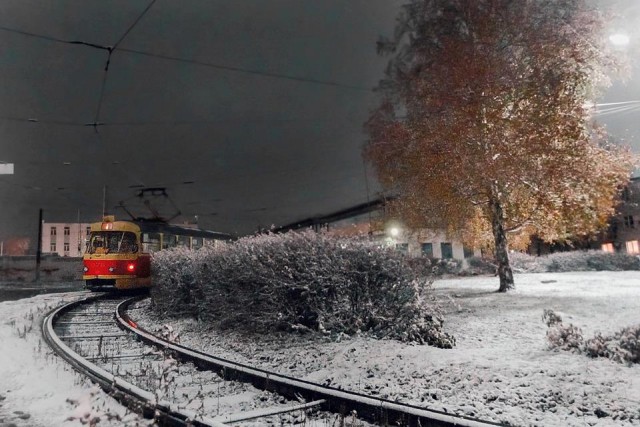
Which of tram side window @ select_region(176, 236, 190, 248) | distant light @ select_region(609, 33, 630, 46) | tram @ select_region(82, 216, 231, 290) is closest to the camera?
distant light @ select_region(609, 33, 630, 46)

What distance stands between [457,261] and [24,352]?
26.1m

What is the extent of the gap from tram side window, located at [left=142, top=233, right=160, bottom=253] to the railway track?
11.7 m

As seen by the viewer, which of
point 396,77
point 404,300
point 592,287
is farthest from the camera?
point 396,77

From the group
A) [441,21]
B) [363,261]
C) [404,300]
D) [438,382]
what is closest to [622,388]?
[438,382]

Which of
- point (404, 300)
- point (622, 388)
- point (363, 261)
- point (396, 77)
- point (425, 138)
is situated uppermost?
point (396, 77)

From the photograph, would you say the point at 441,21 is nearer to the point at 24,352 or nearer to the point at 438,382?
the point at 438,382

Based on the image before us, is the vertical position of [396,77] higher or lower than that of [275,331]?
higher

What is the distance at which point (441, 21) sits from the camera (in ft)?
49.8

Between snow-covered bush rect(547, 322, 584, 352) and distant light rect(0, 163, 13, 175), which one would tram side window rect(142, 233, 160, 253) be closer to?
distant light rect(0, 163, 13, 175)

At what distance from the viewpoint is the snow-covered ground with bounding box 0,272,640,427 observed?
466cm

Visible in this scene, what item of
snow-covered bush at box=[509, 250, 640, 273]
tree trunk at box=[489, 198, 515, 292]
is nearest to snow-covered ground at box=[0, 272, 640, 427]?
tree trunk at box=[489, 198, 515, 292]

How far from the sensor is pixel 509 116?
527 inches

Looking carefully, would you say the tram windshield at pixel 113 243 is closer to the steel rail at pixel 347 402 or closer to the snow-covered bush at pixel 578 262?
the steel rail at pixel 347 402

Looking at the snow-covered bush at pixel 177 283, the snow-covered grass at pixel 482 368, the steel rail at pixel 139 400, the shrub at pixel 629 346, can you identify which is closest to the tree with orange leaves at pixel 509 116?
the snow-covered grass at pixel 482 368
